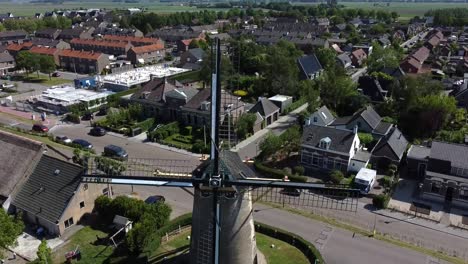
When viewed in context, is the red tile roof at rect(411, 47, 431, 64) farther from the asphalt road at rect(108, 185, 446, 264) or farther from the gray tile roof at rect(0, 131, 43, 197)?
the gray tile roof at rect(0, 131, 43, 197)

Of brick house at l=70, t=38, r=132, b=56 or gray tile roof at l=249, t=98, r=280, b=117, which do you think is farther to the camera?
brick house at l=70, t=38, r=132, b=56

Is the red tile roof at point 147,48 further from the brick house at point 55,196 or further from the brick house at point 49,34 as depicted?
the brick house at point 55,196

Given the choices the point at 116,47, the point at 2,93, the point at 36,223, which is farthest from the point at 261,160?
the point at 116,47

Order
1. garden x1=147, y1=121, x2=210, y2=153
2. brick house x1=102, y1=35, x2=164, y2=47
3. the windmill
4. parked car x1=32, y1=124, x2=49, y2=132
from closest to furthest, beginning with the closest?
the windmill < garden x1=147, y1=121, x2=210, y2=153 < parked car x1=32, y1=124, x2=49, y2=132 < brick house x1=102, y1=35, x2=164, y2=47

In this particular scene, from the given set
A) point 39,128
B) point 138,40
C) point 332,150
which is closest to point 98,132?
point 39,128

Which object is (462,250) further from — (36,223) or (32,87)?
(32,87)

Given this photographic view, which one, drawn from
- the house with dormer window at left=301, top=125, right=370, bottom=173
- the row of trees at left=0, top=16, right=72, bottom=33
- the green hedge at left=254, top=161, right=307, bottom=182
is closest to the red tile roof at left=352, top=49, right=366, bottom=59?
the house with dormer window at left=301, top=125, right=370, bottom=173
